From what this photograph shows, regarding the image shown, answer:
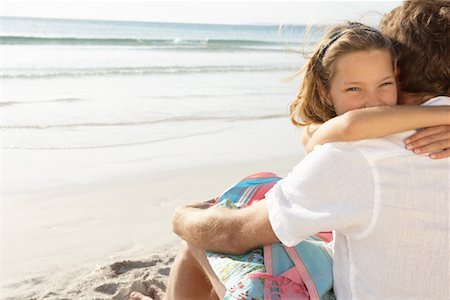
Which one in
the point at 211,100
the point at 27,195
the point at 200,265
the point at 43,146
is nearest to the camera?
the point at 200,265

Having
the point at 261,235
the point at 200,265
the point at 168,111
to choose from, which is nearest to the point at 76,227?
the point at 200,265

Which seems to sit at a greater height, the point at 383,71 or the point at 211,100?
the point at 383,71

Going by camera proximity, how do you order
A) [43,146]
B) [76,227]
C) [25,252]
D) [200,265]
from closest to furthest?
1. [200,265]
2. [25,252]
3. [76,227]
4. [43,146]

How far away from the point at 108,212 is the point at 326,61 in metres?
2.88

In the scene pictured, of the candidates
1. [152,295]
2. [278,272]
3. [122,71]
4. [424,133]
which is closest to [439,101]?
[424,133]

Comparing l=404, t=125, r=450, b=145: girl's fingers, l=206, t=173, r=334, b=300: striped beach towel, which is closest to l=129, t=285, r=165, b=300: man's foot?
Result: l=206, t=173, r=334, b=300: striped beach towel

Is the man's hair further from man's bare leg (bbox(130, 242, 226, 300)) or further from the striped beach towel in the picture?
man's bare leg (bbox(130, 242, 226, 300))

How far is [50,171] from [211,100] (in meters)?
4.60

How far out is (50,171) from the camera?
18.4 ft

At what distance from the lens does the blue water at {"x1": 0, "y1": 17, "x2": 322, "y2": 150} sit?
714cm

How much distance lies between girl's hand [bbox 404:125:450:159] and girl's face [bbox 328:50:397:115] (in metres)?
0.32

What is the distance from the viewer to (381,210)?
5.91 ft

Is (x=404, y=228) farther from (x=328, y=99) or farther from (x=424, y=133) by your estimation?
(x=328, y=99)

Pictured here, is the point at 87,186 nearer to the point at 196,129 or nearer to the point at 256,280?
the point at 196,129
